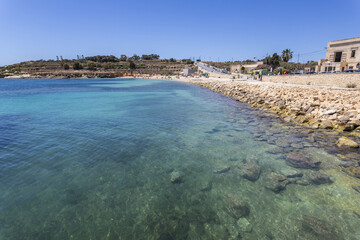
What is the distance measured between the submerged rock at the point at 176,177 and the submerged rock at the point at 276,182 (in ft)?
9.42

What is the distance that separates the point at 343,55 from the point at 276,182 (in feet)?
150

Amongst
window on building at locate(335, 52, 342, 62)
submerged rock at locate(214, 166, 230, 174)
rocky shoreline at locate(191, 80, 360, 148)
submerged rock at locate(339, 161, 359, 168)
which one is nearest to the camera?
submerged rock at locate(214, 166, 230, 174)

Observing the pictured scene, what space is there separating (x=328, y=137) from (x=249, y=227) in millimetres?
8672

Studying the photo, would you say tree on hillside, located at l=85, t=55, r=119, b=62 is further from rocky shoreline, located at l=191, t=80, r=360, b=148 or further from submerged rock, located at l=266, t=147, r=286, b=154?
submerged rock, located at l=266, t=147, r=286, b=154

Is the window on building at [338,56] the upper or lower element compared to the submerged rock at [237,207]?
upper

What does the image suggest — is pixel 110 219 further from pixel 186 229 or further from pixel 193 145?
pixel 193 145

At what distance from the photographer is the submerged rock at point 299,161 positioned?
7.02 m

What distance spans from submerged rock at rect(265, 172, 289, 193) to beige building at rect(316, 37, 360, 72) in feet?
137

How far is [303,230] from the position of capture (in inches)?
169

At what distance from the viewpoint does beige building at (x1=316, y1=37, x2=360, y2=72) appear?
34.6 meters

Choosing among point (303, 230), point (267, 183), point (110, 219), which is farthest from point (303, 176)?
point (110, 219)

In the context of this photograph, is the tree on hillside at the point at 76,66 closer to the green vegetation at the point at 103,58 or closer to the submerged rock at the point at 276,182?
the green vegetation at the point at 103,58

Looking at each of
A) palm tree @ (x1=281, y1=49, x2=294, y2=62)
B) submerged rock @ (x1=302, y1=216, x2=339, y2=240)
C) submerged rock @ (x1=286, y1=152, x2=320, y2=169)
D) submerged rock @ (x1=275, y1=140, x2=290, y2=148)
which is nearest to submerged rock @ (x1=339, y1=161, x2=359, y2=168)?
submerged rock @ (x1=286, y1=152, x2=320, y2=169)

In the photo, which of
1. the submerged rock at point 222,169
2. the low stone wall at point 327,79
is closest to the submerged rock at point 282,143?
the submerged rock at point 222,169
